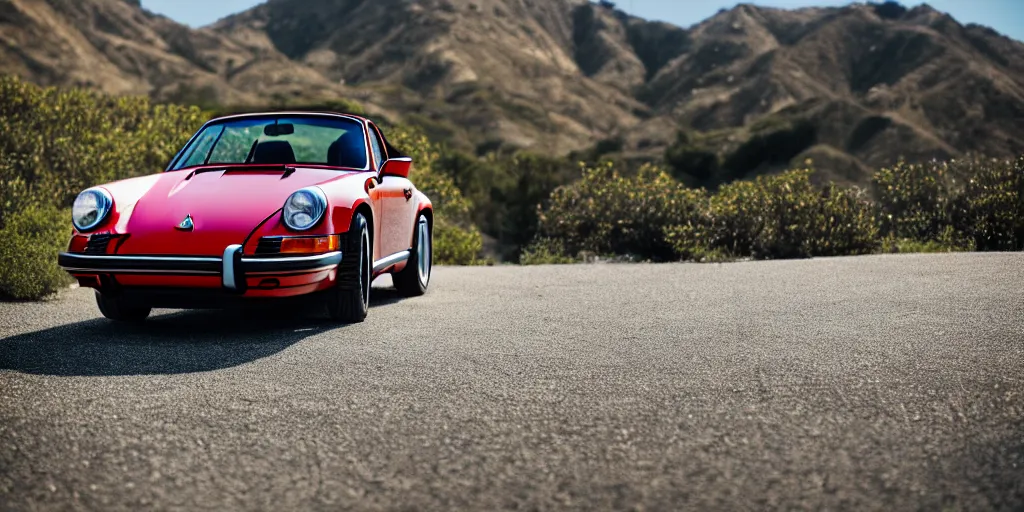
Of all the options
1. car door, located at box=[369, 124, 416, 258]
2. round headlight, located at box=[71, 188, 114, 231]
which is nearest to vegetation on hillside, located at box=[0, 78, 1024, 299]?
car door, located at box=[369, 124, 416, 258]

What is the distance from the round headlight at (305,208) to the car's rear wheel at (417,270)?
2.33 meters

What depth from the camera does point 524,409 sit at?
4062 millimetres

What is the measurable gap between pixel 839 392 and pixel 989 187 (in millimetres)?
10846

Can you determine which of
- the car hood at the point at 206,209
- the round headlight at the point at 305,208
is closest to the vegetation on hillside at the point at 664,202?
the car hood at the point at 206,209

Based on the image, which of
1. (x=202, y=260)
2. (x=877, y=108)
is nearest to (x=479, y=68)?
(x=877, y=108)

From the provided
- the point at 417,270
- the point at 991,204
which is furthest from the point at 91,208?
the point at 991,204

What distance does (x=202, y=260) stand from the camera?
5637 millimetres

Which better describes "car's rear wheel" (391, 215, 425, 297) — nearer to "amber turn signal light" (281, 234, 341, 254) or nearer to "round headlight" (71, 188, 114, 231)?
"amber turn signal light" (281, 234, 341, 254)

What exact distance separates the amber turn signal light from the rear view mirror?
1.87m

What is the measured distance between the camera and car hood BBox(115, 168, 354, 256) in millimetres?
5730

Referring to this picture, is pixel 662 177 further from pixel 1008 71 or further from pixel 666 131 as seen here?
pixel 1008 71

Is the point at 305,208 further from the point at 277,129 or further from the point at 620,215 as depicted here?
the point at 620,215

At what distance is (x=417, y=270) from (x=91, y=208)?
3019mm

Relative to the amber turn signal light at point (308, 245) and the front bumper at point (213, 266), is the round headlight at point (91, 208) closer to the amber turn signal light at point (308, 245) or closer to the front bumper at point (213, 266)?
the front bumper at point (213, 266)
